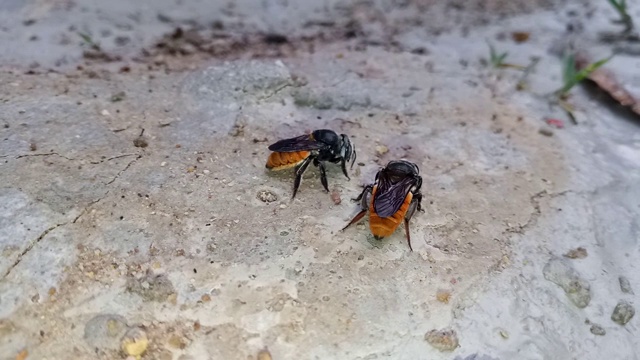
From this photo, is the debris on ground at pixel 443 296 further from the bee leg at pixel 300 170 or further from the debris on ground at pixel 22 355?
the debris on ground at pixel 22 355

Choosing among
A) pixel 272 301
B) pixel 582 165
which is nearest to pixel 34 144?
pixel 272 301

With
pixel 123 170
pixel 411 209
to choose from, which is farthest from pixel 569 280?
pixel 123 170

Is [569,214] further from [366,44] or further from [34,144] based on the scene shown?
[34,144]

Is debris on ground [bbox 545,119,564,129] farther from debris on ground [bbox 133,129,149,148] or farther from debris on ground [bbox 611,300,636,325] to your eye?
debris on ground [bbox 133,129,149,148]

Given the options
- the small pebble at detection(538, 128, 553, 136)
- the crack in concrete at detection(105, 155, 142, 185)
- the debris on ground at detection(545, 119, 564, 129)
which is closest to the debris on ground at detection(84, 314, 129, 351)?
the crack in concrete at detection(105, 155, 142, 185)

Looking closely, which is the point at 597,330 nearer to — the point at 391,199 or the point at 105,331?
the point at 391,199

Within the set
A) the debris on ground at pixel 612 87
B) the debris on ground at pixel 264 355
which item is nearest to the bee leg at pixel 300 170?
the debris on ground at pixel 264 355
